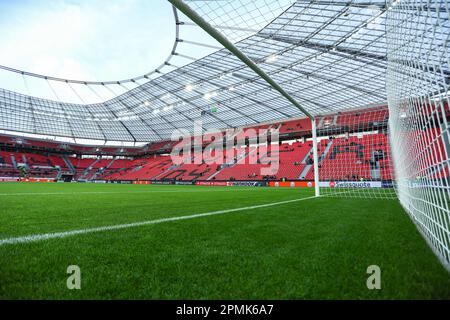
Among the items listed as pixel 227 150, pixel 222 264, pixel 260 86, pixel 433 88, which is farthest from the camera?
pixel 227 150

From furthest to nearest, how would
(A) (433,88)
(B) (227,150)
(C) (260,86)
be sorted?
(B) (227,150), (C) (260,86), (A) (433,88)

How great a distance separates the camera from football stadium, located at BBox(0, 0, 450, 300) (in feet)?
5.04

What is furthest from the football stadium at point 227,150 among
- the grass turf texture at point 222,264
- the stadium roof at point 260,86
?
the stadium roof at point 260,86

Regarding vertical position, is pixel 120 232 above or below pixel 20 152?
below

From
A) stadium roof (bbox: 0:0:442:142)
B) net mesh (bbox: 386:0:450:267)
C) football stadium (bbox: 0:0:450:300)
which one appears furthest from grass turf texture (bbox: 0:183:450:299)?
stadium roof (bbox: 0:0:442:142)

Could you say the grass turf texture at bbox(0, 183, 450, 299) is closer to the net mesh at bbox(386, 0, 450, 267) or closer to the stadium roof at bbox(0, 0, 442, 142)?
the net mesh at bbox(386, 0, 450, 267)

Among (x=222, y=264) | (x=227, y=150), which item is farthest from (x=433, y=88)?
(x=227, y=150)

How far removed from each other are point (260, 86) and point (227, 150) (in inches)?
662

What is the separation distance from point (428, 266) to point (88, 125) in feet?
167

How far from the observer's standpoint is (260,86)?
2555cm

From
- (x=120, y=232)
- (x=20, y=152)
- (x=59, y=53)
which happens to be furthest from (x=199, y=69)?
(x=20, y=152)

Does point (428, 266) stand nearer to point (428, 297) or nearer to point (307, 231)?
point (428, 297)

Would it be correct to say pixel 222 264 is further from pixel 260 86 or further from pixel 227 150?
pixel 227 150
